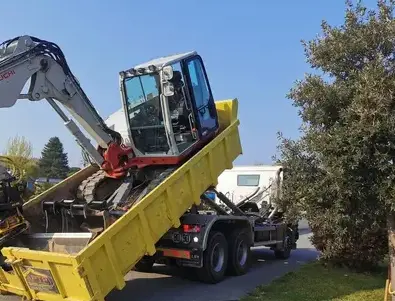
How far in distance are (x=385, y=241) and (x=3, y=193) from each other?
7.99 meters

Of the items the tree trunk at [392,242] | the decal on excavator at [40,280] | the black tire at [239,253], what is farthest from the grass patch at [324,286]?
the decal on excavator at [40,280]

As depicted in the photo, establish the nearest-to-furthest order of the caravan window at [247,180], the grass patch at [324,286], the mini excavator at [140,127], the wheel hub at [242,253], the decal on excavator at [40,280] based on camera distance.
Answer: the decal on excavator at [40,280] < the grass patch at [324,286] < the mini excavator at [140,127] < the wheel hub at [242,253] < the caravan window at [247,180]

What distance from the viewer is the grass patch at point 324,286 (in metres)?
8.91

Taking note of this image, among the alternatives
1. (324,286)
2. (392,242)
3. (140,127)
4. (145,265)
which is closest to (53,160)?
(145,265)

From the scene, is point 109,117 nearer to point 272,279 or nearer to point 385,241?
point 272,279

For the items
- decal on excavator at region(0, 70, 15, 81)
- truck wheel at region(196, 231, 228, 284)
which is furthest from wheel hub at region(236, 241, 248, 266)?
decal on excavator at region(0, 70, 15, 81)

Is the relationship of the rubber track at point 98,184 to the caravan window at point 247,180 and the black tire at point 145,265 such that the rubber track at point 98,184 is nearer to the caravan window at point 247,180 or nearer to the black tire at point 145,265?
the black tire at point 145,265

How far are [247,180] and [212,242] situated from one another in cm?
530

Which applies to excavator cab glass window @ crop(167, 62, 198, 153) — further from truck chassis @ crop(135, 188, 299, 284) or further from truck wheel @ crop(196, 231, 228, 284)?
truck wheel @ crop(196, 231, 228, 284)

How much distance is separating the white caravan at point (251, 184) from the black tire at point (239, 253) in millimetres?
2354

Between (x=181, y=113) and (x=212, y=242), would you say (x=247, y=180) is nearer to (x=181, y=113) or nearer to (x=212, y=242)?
(x=212, y=242)

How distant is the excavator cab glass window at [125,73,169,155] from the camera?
9844mm

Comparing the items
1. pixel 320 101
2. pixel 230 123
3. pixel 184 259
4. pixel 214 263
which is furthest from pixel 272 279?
pixel 320 101

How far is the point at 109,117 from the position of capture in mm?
11242
